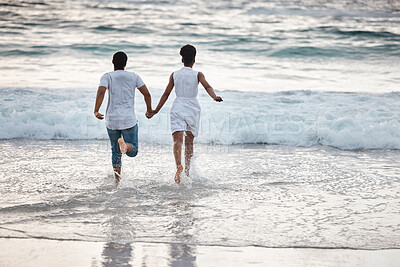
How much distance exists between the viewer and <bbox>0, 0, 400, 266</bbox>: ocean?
174 inches

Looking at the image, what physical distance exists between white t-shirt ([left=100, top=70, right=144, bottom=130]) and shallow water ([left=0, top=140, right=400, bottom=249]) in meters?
0.69

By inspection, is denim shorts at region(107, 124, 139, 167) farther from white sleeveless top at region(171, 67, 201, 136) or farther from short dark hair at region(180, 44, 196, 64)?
short dark hair at region(180, 44, 196, 64)

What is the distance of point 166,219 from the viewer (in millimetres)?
4574

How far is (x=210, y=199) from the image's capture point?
17.2ft

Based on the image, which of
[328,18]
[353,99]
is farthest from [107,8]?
[353,99]

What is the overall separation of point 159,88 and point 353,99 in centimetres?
476

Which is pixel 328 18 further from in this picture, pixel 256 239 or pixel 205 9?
pixel 256 239

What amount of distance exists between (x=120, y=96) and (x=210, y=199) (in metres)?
1.45

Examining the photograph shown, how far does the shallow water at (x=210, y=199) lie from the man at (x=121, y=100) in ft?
1.65

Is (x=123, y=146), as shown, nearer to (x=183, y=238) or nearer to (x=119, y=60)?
(x=119, y=60)

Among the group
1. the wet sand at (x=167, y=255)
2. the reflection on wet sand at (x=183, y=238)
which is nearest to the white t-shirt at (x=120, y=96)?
the reflection on wet sand at (x=183, y=238)

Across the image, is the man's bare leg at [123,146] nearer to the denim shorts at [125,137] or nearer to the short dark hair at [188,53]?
the denim shorts at [125,137]

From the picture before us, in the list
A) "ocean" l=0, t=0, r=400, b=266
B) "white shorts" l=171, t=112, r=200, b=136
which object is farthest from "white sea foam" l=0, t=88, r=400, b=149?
"white shorts" l=171, t=112, r=200, b=136

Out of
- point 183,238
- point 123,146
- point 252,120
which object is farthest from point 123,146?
point 252,120
